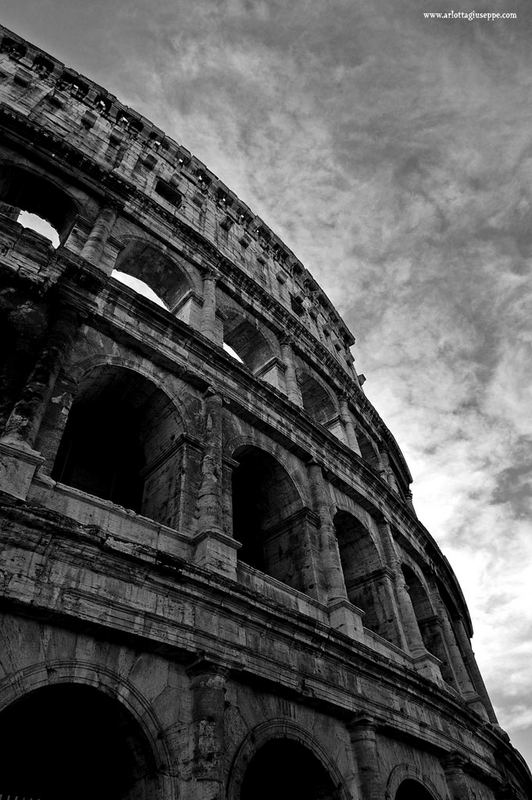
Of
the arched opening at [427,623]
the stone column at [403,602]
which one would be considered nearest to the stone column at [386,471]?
the arched opening at [427,623]

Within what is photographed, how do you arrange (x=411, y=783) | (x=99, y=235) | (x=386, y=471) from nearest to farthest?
(x=411, y=783)
(x=99, y=235)
(x=386, y=471)

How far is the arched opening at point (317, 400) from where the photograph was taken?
625 inches

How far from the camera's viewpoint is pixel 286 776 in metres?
7.59

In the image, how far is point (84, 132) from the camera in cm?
1382

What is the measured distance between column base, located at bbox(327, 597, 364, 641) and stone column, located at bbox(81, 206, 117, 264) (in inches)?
298

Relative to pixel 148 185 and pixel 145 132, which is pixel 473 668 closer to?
pixel 148 185

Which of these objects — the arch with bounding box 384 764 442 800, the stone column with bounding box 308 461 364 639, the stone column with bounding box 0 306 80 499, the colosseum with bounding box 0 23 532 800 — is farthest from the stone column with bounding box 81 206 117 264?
the arch with bounding box 384 764 442 800

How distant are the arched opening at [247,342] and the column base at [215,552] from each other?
718 cm

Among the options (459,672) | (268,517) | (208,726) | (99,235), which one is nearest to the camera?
(208,726)

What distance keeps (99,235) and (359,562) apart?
8.88 m

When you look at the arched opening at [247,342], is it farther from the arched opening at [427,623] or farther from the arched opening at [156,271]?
the arched opening at [427,623]

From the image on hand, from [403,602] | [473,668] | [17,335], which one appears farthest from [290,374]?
[473,668]

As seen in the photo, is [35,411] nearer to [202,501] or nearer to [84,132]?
[202,501]

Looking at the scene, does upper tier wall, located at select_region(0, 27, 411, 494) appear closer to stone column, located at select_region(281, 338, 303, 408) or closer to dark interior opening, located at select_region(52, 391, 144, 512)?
stone column, located at select_region(281, 338, 303, 408)
